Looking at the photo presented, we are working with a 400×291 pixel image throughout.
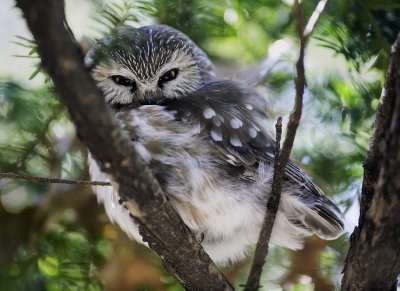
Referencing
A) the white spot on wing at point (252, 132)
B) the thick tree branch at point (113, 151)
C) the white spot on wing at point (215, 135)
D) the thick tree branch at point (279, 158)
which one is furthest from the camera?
the white spot on wing at point (252, 132)

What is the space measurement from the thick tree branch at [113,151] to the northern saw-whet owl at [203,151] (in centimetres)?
29

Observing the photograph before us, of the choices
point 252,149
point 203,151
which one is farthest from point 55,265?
point 252,149

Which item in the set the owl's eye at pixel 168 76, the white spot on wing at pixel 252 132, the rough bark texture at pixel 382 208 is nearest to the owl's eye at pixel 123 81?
the owl's eye at pixel 168 76

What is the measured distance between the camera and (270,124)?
2605 mm

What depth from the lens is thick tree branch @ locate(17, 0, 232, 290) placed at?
1.23 meters

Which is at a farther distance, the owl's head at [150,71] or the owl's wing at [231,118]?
the owl's head at [150,71]

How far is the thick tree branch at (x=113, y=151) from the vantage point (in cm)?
123

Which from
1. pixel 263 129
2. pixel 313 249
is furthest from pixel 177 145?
pixel 313 249

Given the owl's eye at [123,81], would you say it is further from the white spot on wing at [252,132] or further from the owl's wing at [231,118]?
the white spot on wing at [252,132]

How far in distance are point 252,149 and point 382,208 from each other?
842 millimetres

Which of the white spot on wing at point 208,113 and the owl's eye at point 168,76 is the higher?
the white spot on wing at point 208,113

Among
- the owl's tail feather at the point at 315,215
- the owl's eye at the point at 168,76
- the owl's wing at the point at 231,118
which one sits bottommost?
the owl's tail feather at the point at 315,215

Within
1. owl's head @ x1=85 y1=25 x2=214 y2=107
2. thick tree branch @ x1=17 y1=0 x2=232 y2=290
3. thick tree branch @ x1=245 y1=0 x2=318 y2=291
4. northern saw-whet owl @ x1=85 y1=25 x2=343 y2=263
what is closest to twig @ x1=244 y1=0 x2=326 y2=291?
thick tree branch @ x1=245 y1=0 x2=318 y2=291

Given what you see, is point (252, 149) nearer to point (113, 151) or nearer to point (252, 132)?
point (252, 132)
